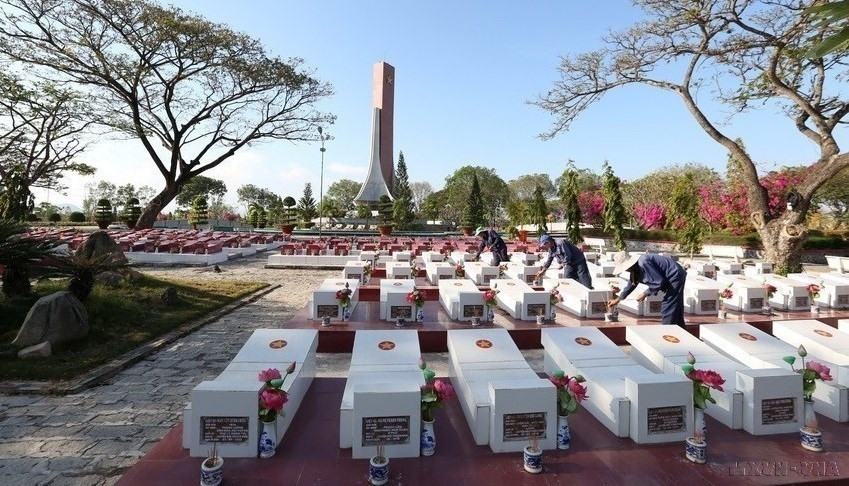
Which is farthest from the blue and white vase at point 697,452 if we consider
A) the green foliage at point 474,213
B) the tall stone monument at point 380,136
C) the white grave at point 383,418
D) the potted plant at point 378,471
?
the tall stone monument at point 380,136

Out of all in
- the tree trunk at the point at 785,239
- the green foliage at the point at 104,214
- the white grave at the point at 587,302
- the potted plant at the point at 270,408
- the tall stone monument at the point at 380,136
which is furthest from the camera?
the tall stone monument at the point at 380,136

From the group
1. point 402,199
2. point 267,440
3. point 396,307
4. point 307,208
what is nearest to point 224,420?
point 267,440

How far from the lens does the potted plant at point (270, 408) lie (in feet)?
10.5

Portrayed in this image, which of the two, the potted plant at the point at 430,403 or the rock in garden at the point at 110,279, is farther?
the rock in garden at the point at 110,279

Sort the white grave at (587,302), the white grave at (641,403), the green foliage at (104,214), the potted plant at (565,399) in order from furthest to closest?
the green foliage at (104,214)
the white grave at (587,302)
the white grave at (641,403)
the potted plant at (565,399)

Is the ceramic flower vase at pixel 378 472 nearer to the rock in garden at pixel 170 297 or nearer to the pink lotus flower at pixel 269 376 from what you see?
the pink lotus flower at pixel 269 376

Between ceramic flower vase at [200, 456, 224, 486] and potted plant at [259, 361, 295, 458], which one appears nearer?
ceramic flower vase at [200, 456, 224, 486]

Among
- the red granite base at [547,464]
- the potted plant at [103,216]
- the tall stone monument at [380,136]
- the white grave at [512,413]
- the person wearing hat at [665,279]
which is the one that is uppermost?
the tall stone monument at [380,136]

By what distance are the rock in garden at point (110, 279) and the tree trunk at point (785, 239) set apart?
65.4 ft

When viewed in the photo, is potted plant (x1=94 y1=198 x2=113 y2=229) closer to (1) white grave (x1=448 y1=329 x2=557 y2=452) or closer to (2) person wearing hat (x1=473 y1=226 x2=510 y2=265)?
(2) person wearing hat (x1=473 y1=226 x2=510 y2=265)

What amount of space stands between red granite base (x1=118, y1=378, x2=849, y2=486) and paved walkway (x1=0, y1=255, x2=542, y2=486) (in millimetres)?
550

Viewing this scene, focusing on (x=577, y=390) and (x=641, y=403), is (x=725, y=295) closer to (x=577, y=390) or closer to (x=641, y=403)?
(x=641, y=403)

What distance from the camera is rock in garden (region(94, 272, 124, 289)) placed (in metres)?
10.3

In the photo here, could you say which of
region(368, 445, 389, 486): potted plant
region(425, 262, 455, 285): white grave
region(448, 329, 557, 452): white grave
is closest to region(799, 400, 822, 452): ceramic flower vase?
region(448, 329, 557, 452): white grave
